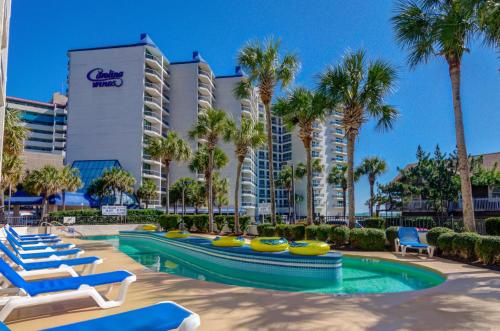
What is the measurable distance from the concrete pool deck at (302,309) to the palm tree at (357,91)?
9449mm

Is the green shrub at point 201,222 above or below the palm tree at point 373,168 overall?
below

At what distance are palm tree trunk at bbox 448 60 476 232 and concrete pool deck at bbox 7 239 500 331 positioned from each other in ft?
15.8

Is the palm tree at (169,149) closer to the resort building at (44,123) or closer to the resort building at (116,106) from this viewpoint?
the resort building at (116,106)

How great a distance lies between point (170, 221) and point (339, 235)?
16040 millimetres

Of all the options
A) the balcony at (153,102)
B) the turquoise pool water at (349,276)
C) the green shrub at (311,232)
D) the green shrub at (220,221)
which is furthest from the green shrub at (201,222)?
the balcony at (153,102)

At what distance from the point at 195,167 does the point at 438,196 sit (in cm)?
2309

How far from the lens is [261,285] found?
9.58 meters

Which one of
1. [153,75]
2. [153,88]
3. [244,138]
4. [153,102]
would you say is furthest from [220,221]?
[153,75]

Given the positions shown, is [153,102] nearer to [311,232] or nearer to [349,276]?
[311,232]

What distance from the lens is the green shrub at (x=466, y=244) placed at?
10.5 meters

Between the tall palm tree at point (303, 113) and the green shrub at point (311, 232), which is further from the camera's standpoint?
the tall palm tree at point (303, 113)

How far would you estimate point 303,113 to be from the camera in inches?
763

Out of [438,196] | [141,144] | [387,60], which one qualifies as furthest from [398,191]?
[141,144]

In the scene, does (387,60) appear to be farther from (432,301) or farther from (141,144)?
(141,144)
